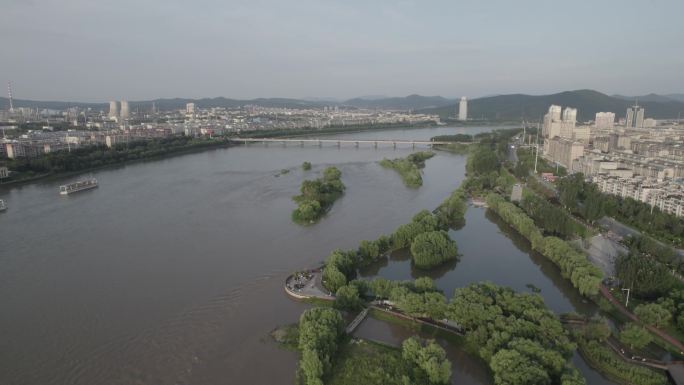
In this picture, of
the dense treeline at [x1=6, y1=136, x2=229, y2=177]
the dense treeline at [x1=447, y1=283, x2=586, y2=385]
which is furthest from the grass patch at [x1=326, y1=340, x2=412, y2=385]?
the dense treeline at [x1=6, y1=136, x2=229, y2=177]

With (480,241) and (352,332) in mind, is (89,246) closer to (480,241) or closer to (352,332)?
(352,332)

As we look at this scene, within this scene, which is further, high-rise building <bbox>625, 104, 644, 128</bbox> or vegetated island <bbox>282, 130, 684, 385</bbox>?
high-rise building <bbox>625, 104, 644, 128</bbox>

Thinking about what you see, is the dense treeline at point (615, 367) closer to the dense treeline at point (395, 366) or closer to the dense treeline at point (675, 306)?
the dense treeline at point (675, 306)

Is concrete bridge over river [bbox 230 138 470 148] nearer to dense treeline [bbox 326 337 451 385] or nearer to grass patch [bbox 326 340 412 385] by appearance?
grass patch [bbox 326 340 412 385]

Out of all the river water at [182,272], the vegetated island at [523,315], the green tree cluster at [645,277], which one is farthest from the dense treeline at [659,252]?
the river water at [182,272]

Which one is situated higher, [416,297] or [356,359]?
[416,297]

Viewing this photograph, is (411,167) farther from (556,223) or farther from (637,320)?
(637,320)

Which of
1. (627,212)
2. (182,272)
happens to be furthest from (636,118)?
(182,272)
